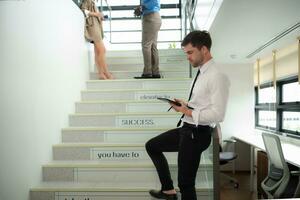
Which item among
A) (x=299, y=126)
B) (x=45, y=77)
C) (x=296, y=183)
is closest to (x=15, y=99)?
(x=45, y=77)

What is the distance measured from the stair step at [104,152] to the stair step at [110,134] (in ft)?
0.53

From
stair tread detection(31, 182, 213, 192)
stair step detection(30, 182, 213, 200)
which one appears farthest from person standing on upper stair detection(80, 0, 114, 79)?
stair step detection(30, 182, 213, 200)

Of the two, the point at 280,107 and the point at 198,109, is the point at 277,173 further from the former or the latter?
the point at 280,107

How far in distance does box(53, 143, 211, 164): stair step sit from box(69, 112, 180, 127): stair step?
0.41m

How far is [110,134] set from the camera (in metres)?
3.11

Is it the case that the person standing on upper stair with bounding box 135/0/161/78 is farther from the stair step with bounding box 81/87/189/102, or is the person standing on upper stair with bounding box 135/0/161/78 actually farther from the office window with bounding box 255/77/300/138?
the office window with bounding box 255/77/300/138

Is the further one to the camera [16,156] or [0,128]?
[16,156]

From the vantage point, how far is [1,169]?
213cm

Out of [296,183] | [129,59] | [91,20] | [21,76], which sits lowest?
[296,183]

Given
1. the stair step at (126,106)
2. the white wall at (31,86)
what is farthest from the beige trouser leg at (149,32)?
the white wall at (31,86)

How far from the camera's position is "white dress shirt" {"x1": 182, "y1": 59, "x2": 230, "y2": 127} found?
1.79 meters

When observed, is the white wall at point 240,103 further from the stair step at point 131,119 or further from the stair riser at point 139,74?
the stair step at point 131,119

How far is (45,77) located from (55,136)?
24.1 inches

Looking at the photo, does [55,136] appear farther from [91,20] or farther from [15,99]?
[91,20]
